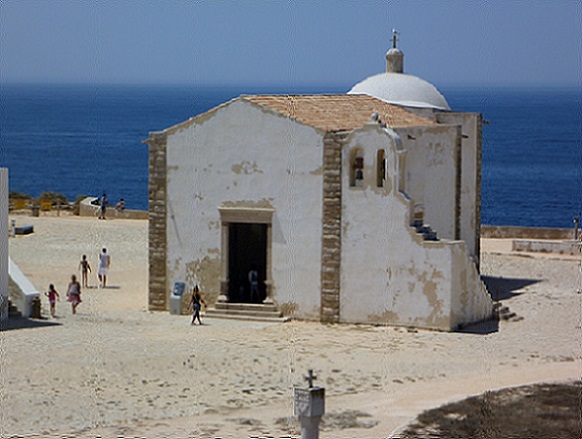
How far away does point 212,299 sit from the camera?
29.7m

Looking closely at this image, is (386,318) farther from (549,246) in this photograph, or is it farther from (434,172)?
(549,246)

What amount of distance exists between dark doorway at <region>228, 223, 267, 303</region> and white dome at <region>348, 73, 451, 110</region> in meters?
5.80

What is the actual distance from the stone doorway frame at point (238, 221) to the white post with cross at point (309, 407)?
1296 cm

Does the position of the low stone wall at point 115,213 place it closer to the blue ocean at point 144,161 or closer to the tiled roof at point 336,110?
the tiled roof at point 336,110

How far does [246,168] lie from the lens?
29406 millimetres

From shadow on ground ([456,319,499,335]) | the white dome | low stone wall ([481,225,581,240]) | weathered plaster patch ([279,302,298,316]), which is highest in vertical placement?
the white dome

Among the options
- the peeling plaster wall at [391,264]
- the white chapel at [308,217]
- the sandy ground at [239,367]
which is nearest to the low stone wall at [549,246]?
the sandy ground at [239,367]

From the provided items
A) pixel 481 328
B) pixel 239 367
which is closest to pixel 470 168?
pixel 481 328

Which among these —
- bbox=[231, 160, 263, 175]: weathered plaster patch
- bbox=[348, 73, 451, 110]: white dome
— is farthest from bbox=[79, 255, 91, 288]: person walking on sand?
bbox=[348, 73, 451, 110]: white dome

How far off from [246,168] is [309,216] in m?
1.77

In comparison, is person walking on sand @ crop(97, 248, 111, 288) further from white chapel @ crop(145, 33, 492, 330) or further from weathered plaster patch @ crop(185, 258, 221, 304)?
weathered plaster patch @ crop(185, 258, 221, 304)

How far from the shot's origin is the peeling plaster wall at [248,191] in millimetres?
28875

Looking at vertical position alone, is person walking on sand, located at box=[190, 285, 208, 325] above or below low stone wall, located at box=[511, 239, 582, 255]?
below

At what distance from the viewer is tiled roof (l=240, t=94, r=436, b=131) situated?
29406 mm
